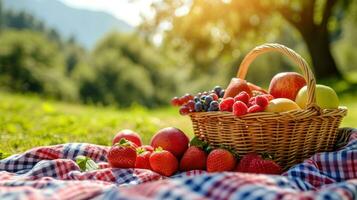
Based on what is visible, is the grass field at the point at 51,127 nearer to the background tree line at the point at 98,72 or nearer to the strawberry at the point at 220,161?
the strawberry at the point at 220,161

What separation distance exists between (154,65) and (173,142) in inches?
1835

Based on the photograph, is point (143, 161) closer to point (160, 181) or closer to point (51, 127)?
point (160, 181)

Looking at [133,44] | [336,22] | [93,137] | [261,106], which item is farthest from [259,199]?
[133,44]

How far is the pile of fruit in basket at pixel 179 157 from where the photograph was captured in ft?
9.34

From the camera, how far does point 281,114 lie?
2.87 metres

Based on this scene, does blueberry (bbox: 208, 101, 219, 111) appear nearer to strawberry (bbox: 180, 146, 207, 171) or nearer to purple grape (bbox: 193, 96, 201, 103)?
purple grape (bbox: 193, 96, 201, 103)

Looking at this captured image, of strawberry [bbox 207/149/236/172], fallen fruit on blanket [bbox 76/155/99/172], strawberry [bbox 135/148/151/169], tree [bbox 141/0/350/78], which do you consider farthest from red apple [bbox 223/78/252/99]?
tree [bbox 141/0/350/78]

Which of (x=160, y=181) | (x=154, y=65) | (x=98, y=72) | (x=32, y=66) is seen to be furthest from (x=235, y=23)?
(x=154, y=65)

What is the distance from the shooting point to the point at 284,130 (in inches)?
116

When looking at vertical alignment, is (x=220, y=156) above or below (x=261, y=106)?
below

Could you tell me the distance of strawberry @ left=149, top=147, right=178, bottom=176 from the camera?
2977 mm

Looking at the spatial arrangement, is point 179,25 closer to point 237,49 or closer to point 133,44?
point 237,49

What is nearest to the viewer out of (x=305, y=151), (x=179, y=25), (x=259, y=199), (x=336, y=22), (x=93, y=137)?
(x=259, y=199)

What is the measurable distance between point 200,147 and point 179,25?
13.7 metres
